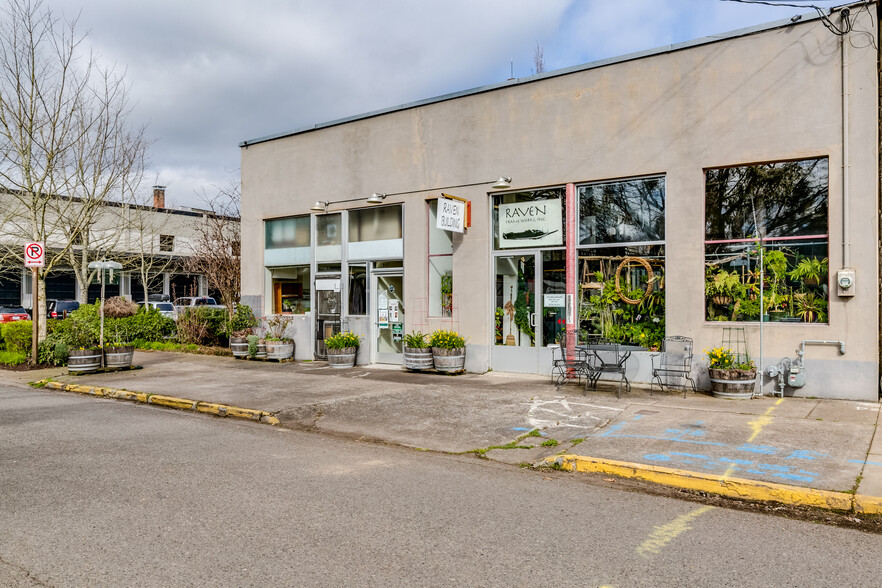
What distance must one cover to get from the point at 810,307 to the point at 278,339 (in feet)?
40.3

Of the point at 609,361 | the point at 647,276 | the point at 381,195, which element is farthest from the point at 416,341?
the point at 647,276

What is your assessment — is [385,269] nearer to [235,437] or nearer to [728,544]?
[235,437]

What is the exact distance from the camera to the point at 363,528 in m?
4.72

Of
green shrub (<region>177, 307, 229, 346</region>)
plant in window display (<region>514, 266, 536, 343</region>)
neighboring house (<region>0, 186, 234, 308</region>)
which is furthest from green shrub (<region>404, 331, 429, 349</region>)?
neighboring house (<region>0, 186, 234, 308</region>)

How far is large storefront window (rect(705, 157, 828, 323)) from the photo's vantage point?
10250 mm

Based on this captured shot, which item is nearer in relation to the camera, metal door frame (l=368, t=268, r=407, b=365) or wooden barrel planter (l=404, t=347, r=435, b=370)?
wooden barrel planter (l=404, t=347, r=435, b=370)

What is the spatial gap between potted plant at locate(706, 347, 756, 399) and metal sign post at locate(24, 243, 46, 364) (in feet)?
49.8

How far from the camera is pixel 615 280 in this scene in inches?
476

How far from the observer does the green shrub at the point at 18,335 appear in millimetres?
16734

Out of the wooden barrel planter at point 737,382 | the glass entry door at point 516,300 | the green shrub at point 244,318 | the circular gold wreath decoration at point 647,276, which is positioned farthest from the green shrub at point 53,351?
the wooden barrel planter at point 737,382

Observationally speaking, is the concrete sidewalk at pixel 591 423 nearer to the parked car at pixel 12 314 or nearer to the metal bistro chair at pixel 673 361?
the metal bistro chair at pixel 673 361

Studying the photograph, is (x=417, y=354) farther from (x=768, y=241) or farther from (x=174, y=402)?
(x=768, y=241)

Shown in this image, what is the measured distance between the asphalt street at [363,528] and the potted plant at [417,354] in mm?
6308

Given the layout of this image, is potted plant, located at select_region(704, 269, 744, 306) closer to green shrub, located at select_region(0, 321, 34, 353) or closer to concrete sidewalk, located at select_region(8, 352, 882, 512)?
concrete sidewalk, located at select_region(8, 352, 882, 512)
